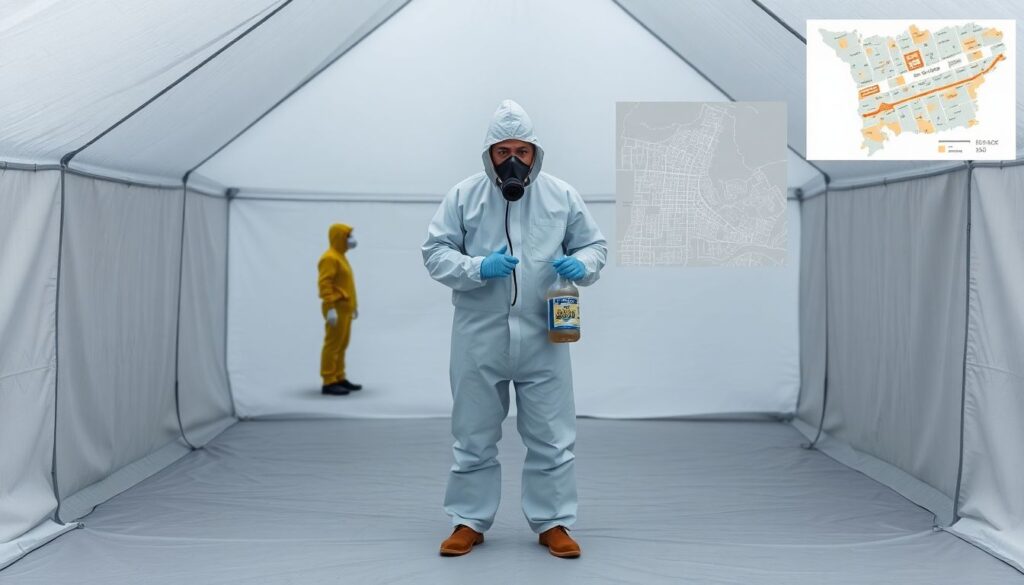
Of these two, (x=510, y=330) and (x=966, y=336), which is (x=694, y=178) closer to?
(x=966, y=336)

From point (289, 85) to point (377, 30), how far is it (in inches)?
27.4

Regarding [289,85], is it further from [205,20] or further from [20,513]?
[20,513]

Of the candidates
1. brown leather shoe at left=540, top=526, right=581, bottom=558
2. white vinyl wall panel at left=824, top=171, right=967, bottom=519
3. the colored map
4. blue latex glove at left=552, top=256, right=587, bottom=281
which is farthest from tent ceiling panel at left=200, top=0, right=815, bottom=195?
brown leather shoe at left=540, top=526, right=581, bottom=558

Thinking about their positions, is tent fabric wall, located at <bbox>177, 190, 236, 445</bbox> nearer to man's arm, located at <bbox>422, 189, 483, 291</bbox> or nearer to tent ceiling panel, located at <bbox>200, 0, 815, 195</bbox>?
tent ceiling panel, located at <bbox>200, 0, 815, 195</bbox>

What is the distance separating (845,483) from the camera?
188 inches

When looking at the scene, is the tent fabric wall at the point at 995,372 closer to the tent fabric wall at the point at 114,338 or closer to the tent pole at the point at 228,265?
the tent fabric wall at the point at 114,338

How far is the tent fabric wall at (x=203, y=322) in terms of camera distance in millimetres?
5875

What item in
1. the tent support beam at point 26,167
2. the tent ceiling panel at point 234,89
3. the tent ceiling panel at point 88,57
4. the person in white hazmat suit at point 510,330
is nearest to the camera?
the tent ceiling panel at point 88,57

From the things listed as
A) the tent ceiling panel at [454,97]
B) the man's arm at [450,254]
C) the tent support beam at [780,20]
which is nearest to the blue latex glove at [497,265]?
the man's arm at [450,254]

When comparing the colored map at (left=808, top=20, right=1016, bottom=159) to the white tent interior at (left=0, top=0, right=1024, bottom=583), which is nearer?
the colored map at (left=808, top=20, right=1016, bottom=159)

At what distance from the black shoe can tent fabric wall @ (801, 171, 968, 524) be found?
311cm

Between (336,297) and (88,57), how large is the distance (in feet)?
11.6

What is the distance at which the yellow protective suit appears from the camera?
22.4 ft

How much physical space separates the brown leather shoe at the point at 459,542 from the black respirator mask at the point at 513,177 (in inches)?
44.4
